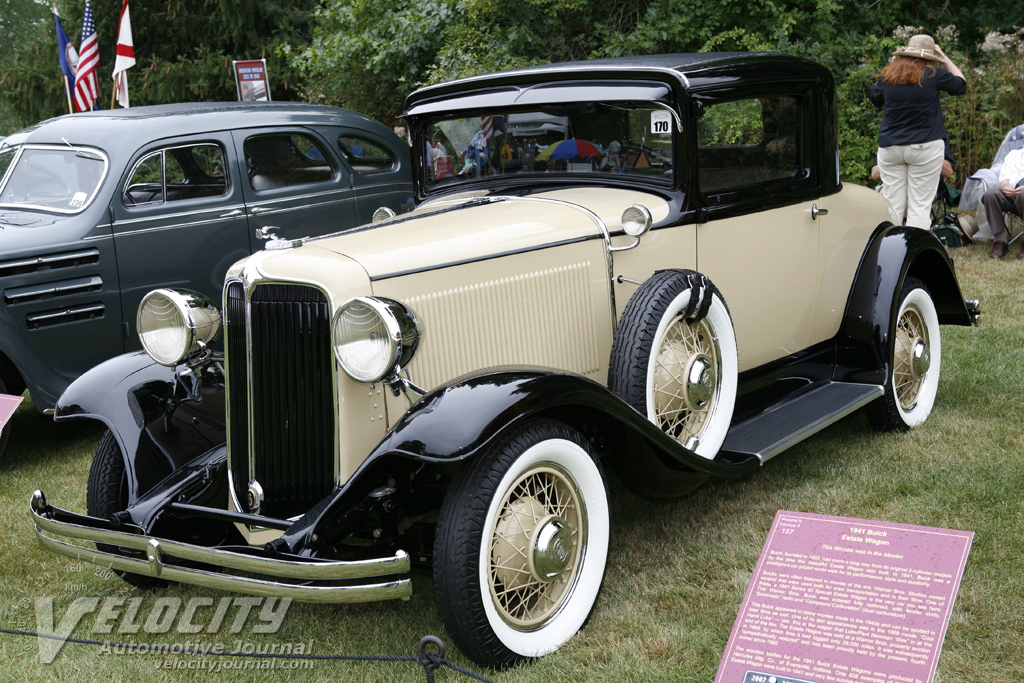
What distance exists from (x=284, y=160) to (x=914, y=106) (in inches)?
197

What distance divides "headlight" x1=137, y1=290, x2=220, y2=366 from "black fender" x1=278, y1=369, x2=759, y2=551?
897mm

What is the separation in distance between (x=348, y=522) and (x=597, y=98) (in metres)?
1.96

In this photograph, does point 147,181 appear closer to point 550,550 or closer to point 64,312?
point 64,312

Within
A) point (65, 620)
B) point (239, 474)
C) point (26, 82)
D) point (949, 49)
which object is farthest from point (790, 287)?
point (26, 82)

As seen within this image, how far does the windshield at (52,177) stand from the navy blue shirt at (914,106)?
19.5 feet

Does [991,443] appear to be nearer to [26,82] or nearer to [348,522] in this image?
[348,522]

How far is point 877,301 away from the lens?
14.0 feet

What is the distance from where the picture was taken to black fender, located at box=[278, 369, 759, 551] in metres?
2.46

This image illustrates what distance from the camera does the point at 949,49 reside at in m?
10.2

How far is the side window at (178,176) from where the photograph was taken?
18.4ft

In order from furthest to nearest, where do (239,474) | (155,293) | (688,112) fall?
(688,112) < (155,293) < (239,474)

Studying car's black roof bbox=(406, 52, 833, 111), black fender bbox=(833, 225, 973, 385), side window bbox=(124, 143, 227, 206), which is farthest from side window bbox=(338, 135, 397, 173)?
black fender bbox=(833, 225, 973, 385)

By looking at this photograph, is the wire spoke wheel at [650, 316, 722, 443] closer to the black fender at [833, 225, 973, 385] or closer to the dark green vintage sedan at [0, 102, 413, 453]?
the black fender at [833, 225, 973, 385]

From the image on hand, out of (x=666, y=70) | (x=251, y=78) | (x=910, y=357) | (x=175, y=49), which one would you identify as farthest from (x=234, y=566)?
(x=175, y=49)
